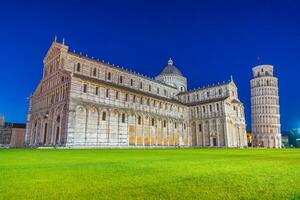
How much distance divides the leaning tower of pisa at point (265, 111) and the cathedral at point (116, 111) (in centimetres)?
2546

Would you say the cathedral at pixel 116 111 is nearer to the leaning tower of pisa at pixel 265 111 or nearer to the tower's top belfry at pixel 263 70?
the leaning tower of pisa at pixel 265 111

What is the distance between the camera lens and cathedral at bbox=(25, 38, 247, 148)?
127 feet

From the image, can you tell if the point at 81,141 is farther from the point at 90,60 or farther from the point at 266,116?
the point at 266,116

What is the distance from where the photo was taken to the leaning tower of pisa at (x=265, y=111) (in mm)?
83000

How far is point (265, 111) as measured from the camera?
84250 mm

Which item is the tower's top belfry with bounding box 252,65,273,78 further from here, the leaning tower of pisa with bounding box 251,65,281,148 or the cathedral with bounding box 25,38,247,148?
the cathedral with bounding box 25,38,247,148

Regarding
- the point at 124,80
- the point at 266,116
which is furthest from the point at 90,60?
the point at 266,116

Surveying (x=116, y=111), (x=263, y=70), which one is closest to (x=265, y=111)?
(x=263, y=70)

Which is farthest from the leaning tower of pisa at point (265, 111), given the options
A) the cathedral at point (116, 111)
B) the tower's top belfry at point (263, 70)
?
the cathedral at point (116, 111)

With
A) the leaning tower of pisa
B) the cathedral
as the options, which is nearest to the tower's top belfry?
the leaning tower of pisa

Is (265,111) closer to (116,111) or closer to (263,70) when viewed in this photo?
(263,70)

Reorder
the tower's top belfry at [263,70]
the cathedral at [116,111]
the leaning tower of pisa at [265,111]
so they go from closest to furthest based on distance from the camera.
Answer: the cathedral at [116,111] < the leaning tower of pisa at [265,111] < the tower's top belfry at [263,70]

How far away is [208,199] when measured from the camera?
4.36 metres

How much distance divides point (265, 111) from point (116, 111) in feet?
209
